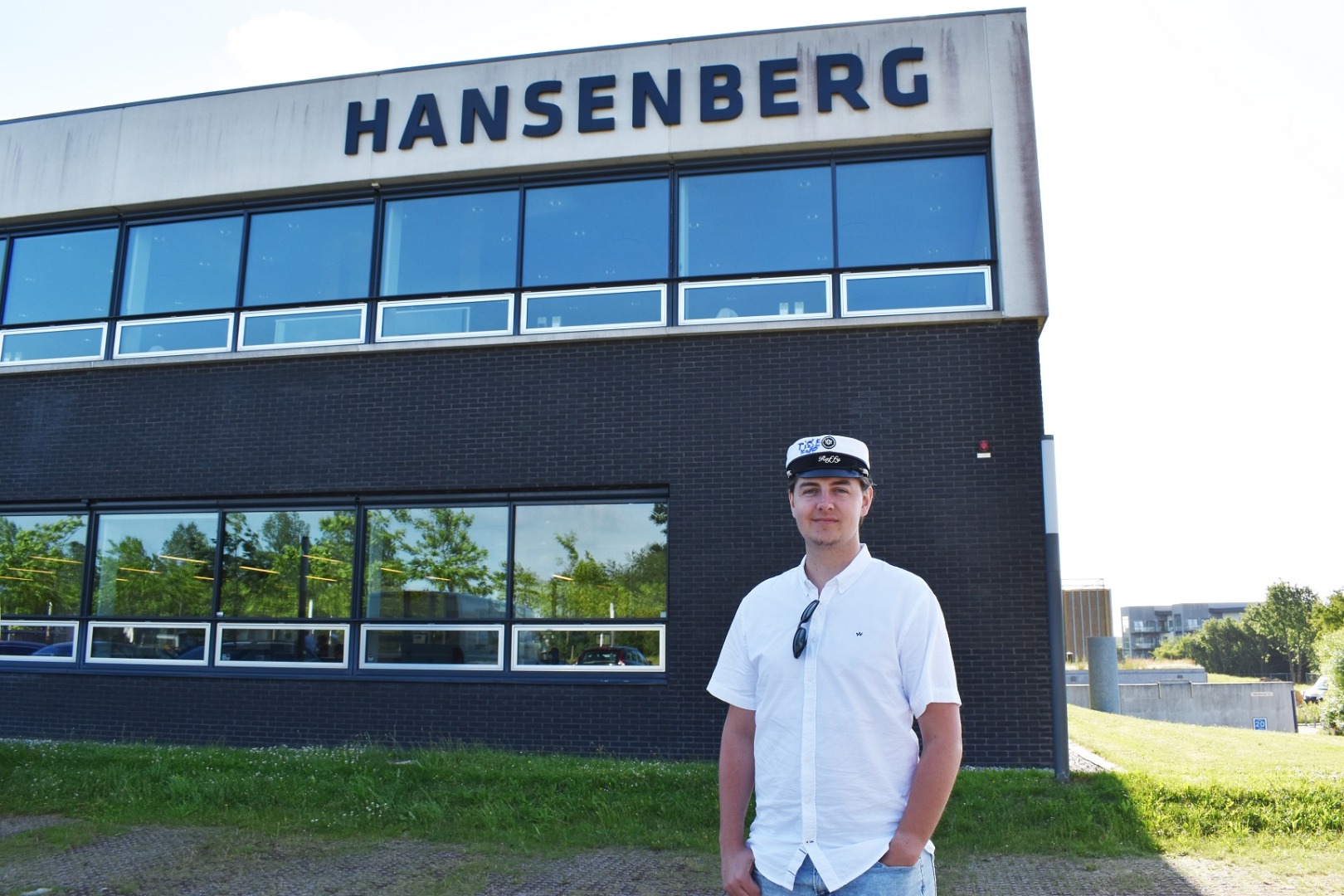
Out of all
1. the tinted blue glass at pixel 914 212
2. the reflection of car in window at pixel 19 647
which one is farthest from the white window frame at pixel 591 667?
the reflection of car in window at pixel 19 647

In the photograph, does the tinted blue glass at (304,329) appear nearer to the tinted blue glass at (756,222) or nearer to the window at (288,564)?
the window at (288,564)

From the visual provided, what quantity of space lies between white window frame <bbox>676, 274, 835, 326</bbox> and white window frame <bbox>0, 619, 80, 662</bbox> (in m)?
7.23

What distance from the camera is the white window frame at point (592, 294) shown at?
10.3 m

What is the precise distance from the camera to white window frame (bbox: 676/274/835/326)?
10039 mm

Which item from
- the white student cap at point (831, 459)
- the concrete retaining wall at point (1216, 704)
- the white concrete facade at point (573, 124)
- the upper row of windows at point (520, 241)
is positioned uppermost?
the white concrete facade at point (573, 124)

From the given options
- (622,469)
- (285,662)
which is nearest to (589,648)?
(622,469)

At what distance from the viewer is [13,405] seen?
38.3 feet

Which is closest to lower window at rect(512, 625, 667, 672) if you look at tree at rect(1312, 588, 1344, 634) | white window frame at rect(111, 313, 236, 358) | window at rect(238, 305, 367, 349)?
window at rect(238, 305, 367, 349)

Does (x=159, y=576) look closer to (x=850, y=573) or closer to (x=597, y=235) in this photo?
(x=597, y=235)

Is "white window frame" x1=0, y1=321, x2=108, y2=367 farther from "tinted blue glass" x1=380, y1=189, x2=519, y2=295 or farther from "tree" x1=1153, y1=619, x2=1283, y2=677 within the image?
"tree" x1=1153, y1=619, x2=1283, y2=677

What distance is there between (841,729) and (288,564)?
9347 mm

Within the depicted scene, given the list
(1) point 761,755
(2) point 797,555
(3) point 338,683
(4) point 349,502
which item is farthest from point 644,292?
(1) point 761,755

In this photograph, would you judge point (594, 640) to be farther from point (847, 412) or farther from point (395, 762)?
point (847, 412)

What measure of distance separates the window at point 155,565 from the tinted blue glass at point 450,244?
3.31m
